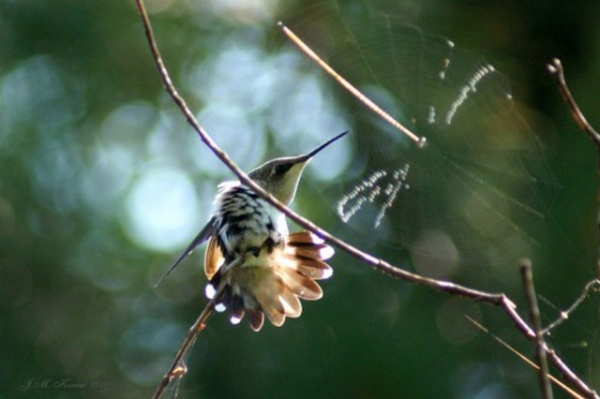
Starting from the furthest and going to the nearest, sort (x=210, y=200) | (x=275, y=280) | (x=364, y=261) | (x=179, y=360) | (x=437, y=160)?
(x=210, y=200), (x=437, y=160), (x=275, y=280), (x=179, y=360), (x=364, y=261)

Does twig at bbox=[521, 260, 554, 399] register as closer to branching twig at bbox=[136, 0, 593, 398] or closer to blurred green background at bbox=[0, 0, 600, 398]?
branching twig at bbox=[136, 0, 593, 398]

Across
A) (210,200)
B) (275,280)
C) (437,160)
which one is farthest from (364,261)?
(210,200)

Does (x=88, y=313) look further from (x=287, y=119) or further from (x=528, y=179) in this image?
(x=528, y=179)

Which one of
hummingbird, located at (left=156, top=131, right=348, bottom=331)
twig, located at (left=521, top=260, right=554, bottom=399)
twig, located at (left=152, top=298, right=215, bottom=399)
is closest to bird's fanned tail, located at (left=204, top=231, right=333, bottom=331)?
hummingbird, located at (left=156, top=131, right=348, bottom=331)

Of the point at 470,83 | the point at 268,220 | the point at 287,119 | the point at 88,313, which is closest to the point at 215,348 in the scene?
the point at 88,313

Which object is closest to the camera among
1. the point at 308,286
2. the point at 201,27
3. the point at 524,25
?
the point at 308,286

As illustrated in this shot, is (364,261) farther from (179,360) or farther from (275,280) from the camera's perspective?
(275,280)

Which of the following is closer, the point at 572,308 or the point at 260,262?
the point at 572,308

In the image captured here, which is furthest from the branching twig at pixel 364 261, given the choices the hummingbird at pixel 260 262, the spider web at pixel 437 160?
the spider web at pixel 437 160
